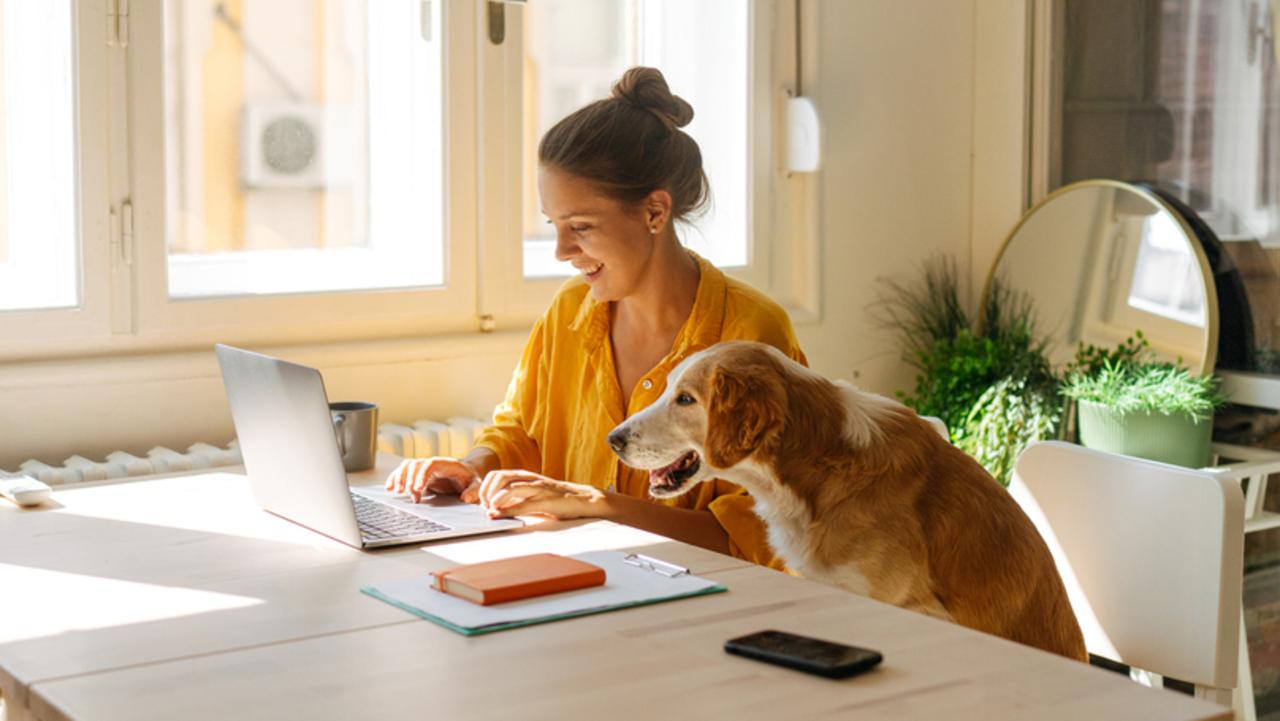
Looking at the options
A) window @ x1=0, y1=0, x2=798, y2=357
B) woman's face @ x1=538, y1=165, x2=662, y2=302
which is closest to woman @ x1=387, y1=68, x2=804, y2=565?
woman's face @ x1=538, y1=165, x2=662, y2=302

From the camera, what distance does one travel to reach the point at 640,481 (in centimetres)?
220

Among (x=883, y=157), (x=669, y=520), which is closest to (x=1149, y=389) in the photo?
(x=883, y=157)

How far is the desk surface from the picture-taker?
3.68 ft

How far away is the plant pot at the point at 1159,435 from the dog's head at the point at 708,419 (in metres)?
1.35

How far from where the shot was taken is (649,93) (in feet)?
7.23

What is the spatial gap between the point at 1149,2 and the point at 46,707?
2.97 metres

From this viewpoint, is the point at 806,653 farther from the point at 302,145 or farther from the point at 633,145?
the point at 302,145

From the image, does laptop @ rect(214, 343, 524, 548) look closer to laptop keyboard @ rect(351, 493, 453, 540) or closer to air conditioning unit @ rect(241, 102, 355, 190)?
laptop keyboard @ rect(351, 493, 453, 540)

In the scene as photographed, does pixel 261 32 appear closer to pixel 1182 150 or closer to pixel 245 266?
pixel 245 266

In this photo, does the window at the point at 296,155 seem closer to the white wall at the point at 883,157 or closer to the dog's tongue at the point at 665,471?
the white wall at the point at 883,157

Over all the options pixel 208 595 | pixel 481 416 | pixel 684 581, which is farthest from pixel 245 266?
pixel 684 581

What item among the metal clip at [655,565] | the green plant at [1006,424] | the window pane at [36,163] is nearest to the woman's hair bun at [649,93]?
the metal clip at [655,565]

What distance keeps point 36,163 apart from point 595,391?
3.71 ft

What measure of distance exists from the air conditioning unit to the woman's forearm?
1.22 metres
